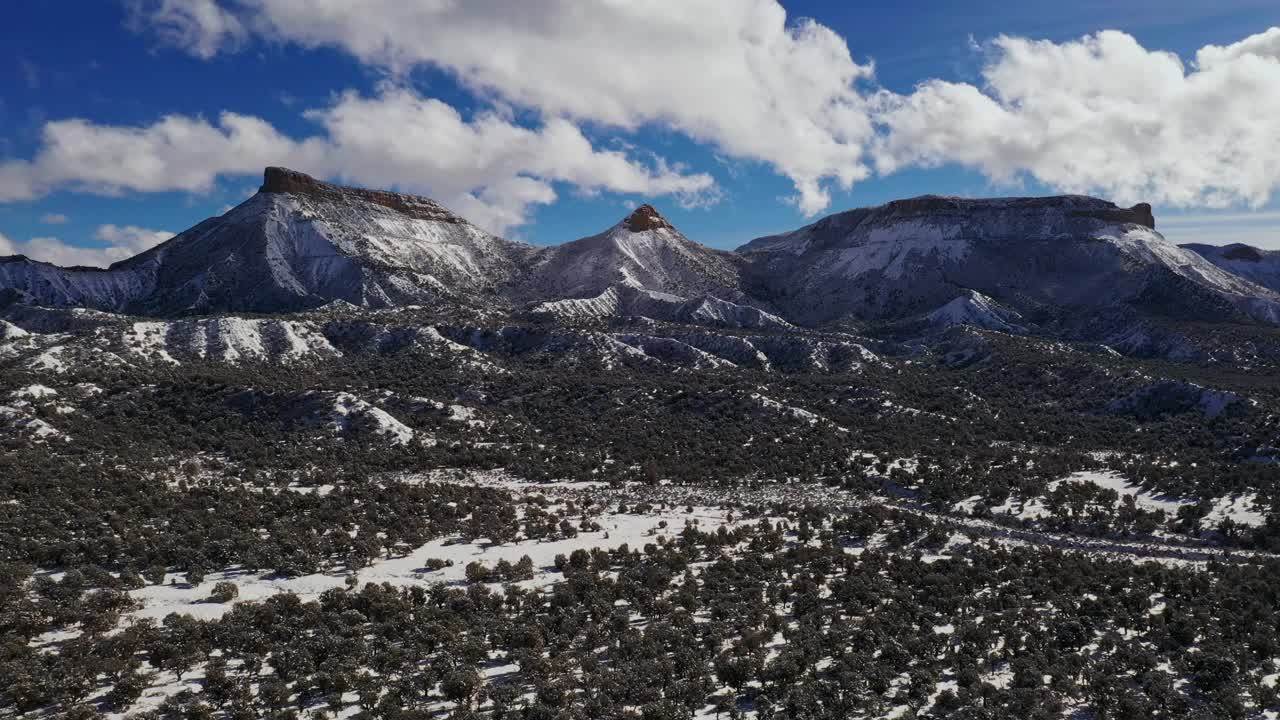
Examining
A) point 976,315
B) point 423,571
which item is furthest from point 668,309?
point 423,571

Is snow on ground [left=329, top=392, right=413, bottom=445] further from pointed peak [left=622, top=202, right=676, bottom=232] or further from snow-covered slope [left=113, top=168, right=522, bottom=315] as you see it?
pointed peak [left=622, top=202, right=676, bottom=232]

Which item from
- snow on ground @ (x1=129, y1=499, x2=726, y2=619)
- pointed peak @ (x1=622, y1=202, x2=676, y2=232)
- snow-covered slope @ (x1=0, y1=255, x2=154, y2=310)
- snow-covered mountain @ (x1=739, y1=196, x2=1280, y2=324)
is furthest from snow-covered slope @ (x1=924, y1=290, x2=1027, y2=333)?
snow-covered slope @ (x1=0, y1=255, x2=154, y2=310)

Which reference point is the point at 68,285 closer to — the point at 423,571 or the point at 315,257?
the point at 315,257

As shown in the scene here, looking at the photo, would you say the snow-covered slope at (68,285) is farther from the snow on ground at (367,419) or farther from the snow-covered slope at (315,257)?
the snow on ground at (367,419)

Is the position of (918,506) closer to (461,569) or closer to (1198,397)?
(461,569)

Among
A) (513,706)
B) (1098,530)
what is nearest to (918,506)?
(1098,530)

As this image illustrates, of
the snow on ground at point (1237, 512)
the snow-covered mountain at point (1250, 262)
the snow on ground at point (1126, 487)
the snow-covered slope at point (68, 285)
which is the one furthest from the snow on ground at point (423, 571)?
the snow-covered mountain at point (1250, 262)
